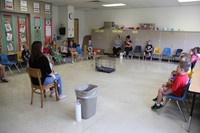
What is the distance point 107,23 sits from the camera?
10227 millimetres

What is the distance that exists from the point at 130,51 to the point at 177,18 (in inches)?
114

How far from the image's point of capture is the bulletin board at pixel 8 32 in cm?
644

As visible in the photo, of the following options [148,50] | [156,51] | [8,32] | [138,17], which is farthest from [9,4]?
[156,51]

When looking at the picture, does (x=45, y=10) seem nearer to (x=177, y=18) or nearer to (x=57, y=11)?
(x=57, y=11)

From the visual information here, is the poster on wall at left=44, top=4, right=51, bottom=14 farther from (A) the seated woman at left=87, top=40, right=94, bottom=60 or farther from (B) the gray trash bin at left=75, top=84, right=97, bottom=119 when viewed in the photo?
(B) the gray trash bin at left=75, top=84, right=97, bottom=119

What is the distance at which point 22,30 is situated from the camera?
712 cm

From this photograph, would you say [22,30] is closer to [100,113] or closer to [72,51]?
[72,51]

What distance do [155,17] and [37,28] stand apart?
6141 mm

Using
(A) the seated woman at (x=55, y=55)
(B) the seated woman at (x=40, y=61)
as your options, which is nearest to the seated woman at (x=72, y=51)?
(A) the seated woman at (x=55, y=55)

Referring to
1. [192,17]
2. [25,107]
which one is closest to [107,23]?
[192,17]

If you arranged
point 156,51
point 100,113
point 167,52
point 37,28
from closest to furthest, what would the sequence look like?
point 100,113 → point 37,28 → point 167,52 → point 156,51

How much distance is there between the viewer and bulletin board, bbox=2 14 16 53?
644cm

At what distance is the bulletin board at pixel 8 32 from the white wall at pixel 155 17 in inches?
224

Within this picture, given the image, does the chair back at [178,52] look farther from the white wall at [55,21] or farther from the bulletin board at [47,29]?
the white wall at [55,21]
